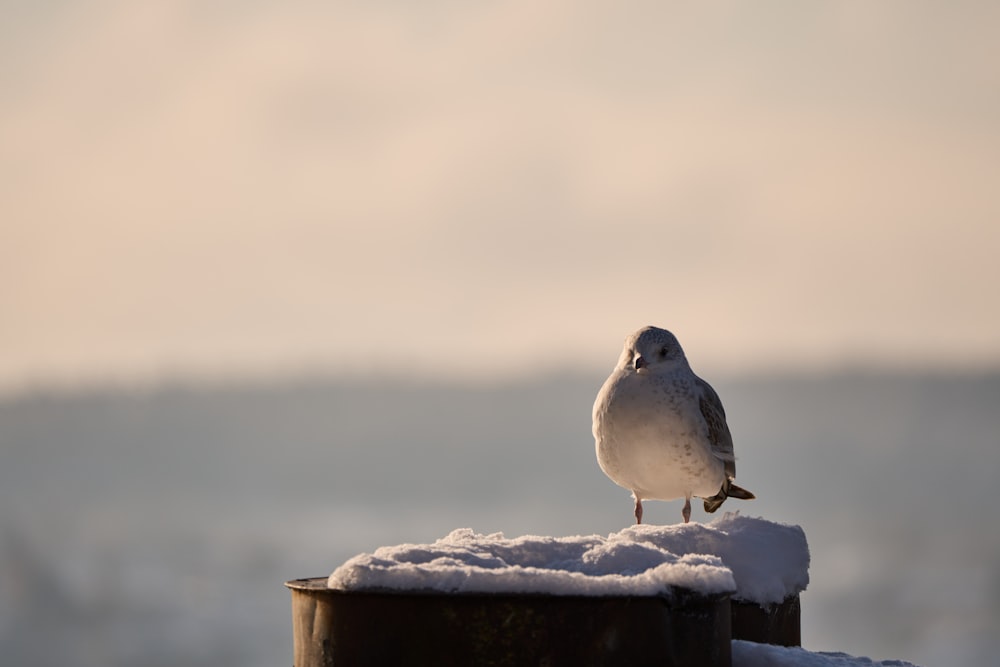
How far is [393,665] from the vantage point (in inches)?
221

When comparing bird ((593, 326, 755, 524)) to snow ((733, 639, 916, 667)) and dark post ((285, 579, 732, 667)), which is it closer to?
snow ((733, 639, 916, 667))

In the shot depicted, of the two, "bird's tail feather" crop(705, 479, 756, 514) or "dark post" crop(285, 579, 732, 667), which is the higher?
"bird's tail feather" crop(705, 479, 756, 514)

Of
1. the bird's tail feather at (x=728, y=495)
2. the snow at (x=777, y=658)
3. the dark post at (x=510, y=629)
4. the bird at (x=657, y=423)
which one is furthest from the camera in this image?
the bird's tail feather at (x=728, y=495)

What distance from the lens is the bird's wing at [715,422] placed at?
9.63m

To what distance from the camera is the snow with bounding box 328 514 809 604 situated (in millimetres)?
5613

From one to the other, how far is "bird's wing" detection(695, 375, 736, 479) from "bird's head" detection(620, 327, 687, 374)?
0.33 m

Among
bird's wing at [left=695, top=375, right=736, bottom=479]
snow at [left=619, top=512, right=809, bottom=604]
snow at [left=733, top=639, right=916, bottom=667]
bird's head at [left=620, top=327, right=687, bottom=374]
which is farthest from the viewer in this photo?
Result: bird's wing at [left=695, top=375, right=736, bottom=479]

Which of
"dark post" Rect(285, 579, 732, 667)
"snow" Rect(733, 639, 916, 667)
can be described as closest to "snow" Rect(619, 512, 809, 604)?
"snow" Rect(733, 639, 916, 667)

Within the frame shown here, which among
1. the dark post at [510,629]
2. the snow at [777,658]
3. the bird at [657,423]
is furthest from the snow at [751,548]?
the dark post at [510,629]

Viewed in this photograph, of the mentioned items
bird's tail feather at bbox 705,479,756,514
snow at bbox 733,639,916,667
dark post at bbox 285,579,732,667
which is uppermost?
bird's tail feather at bbox 705,479,756,514

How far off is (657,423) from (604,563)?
3.16m

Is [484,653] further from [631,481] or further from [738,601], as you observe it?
[631,481]

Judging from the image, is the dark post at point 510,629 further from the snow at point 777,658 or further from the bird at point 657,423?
the bird at point 657,423

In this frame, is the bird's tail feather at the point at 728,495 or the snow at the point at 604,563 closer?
the snow at the point at 604,563
